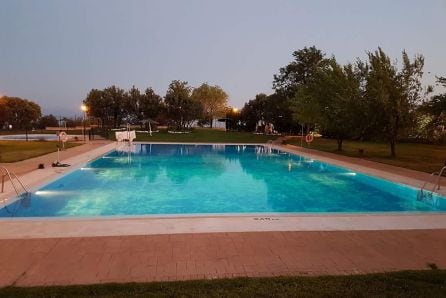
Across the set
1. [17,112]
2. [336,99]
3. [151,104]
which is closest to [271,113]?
[151,104]

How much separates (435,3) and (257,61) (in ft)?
88.4

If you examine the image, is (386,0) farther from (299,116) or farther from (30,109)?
(30,109)

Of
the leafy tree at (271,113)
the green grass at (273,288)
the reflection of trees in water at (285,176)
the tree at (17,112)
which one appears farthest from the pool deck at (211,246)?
the tree at (17,112)

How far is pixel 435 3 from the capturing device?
850 inches

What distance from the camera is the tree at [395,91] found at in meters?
17.1

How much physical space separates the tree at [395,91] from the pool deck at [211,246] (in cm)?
1140

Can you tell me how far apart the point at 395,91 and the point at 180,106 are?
94.0 ft

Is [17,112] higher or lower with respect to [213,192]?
higher

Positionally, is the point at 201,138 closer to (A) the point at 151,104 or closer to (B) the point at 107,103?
(A) the point at 151,104

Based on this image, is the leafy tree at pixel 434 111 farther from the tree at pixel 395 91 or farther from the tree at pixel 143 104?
the tree at pixel 143 104

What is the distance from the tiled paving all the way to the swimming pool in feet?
9.39

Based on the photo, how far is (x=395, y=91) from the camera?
674 inches

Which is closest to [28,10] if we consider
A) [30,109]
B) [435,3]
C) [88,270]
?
[30,109]

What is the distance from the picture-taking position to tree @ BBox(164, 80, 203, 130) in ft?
140
